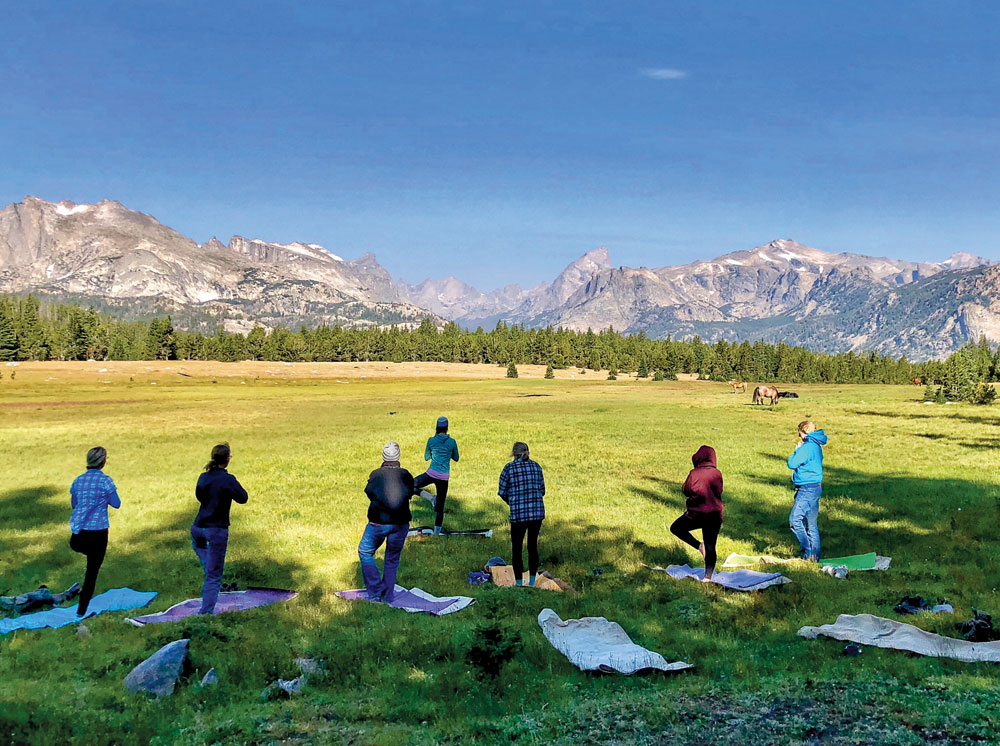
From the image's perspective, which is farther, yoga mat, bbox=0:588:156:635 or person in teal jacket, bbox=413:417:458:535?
person in teal jacket, bbox=413:417:458:535

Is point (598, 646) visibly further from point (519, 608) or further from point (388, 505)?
point (388, 505)

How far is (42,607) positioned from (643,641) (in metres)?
12.8

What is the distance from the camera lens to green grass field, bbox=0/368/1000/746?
8.32 meters

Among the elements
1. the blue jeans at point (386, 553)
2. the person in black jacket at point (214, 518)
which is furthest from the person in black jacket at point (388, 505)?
the person in black jacket at point (214, 518)

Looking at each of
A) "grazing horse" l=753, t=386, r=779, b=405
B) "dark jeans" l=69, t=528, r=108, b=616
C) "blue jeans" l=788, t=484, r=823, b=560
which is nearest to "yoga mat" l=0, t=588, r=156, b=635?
"dark jeans" l=69, t=528, r=108, b=616

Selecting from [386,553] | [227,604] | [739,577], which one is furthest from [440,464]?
[739,577]

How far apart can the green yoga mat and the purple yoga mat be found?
935 centimetres

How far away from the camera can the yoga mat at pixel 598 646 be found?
33.3ft

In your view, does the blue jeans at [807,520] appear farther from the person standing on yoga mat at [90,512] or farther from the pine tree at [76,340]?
the pine tree at [76,340]

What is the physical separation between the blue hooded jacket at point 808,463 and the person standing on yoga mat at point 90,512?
52.2ft

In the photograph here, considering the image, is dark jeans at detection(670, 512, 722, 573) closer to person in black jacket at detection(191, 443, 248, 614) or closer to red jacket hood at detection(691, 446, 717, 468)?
red jacket hood at detection(691, 446, 717, 468)

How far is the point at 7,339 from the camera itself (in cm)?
16375

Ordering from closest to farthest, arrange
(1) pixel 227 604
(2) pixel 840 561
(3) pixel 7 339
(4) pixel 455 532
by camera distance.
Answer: (1) pixel 227 604
(2) pixel 840 561
(4) pixel 455 532
(3) pixel 7 339

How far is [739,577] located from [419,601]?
737 centimetres
